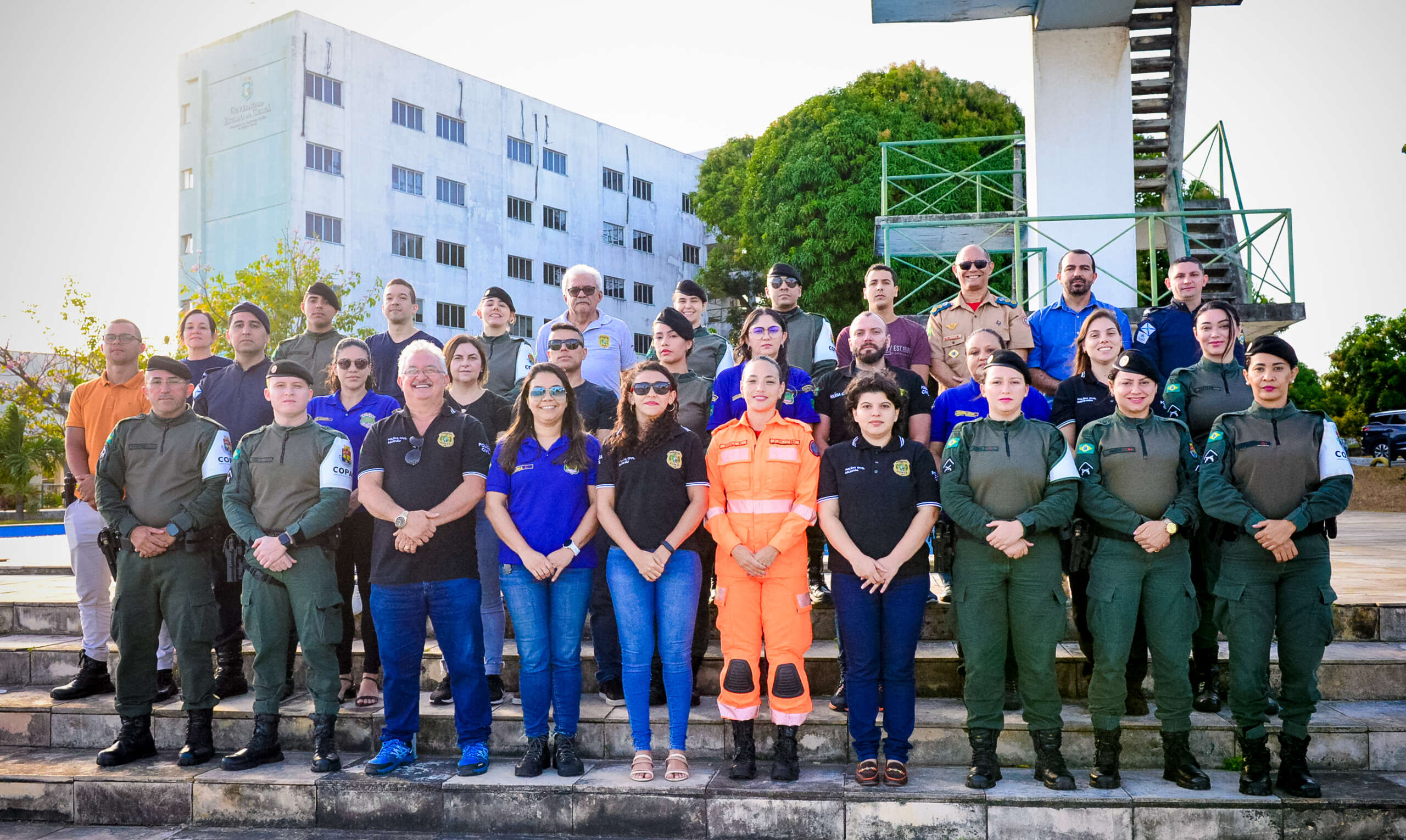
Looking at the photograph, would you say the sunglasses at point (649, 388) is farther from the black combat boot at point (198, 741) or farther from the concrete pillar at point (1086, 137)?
the concrete pillar at point (1086, 137)

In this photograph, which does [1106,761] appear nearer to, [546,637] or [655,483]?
[655,483]

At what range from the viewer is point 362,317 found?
2433cm

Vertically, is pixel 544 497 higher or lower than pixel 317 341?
lower

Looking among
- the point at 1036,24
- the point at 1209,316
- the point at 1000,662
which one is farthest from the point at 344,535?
the point at 1036,24

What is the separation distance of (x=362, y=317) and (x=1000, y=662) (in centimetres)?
2312

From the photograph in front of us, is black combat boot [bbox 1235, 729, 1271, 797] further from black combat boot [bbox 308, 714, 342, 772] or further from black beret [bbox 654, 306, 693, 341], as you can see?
black combat boot [bbox 308, 714, 342, 772]

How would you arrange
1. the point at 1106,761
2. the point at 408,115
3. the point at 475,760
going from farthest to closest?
the point at 408,115
the point at 475,760
the point at 1106,761

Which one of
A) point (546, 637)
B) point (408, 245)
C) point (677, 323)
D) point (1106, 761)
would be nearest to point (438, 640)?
point (546, 637)

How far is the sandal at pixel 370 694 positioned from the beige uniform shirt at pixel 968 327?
3.93 m

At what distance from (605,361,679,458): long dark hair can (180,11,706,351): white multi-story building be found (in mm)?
24953

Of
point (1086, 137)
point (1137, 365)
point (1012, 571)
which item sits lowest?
point (1012, 571)

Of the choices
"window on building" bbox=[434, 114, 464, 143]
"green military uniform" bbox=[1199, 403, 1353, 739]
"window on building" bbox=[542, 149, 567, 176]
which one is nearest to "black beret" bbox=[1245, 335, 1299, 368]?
"green military uniform" bbox=[1199, 403, 1353, 739]

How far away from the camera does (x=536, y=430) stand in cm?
463

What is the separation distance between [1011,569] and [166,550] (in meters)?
4.42
